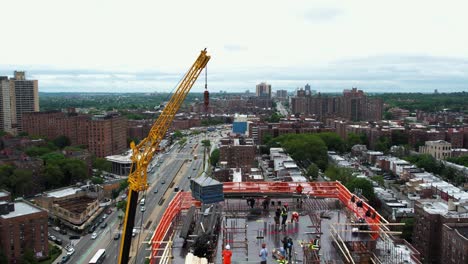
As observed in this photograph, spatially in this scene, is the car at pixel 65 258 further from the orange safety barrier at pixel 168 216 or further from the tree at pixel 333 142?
the tree at pixel 333 142

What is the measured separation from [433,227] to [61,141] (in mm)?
71878

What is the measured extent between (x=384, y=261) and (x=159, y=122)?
14.2m

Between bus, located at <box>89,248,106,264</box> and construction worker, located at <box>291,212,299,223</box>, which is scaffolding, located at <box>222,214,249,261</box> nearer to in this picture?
construction worker, located at <box>291,212,299,223</box>

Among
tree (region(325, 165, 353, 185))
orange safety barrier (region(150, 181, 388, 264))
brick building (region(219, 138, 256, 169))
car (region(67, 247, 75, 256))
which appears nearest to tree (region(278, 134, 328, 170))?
tree (region(325, 165, 353, 185))

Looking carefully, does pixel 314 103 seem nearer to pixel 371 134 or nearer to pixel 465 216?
pixel 371 134

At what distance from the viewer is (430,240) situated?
3416cm

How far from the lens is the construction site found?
1173 centimetres

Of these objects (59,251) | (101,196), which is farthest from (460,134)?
(59,251)

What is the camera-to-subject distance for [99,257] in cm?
3416

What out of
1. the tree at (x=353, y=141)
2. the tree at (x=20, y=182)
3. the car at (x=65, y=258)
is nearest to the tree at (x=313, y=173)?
the tree at (x=353, y=141)

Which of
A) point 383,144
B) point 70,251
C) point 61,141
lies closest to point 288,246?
point 70,251

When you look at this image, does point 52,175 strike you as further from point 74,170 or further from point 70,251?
point 70,251

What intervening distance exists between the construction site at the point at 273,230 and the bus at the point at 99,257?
19.6 m

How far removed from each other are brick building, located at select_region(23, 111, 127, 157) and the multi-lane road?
8.80 meters
